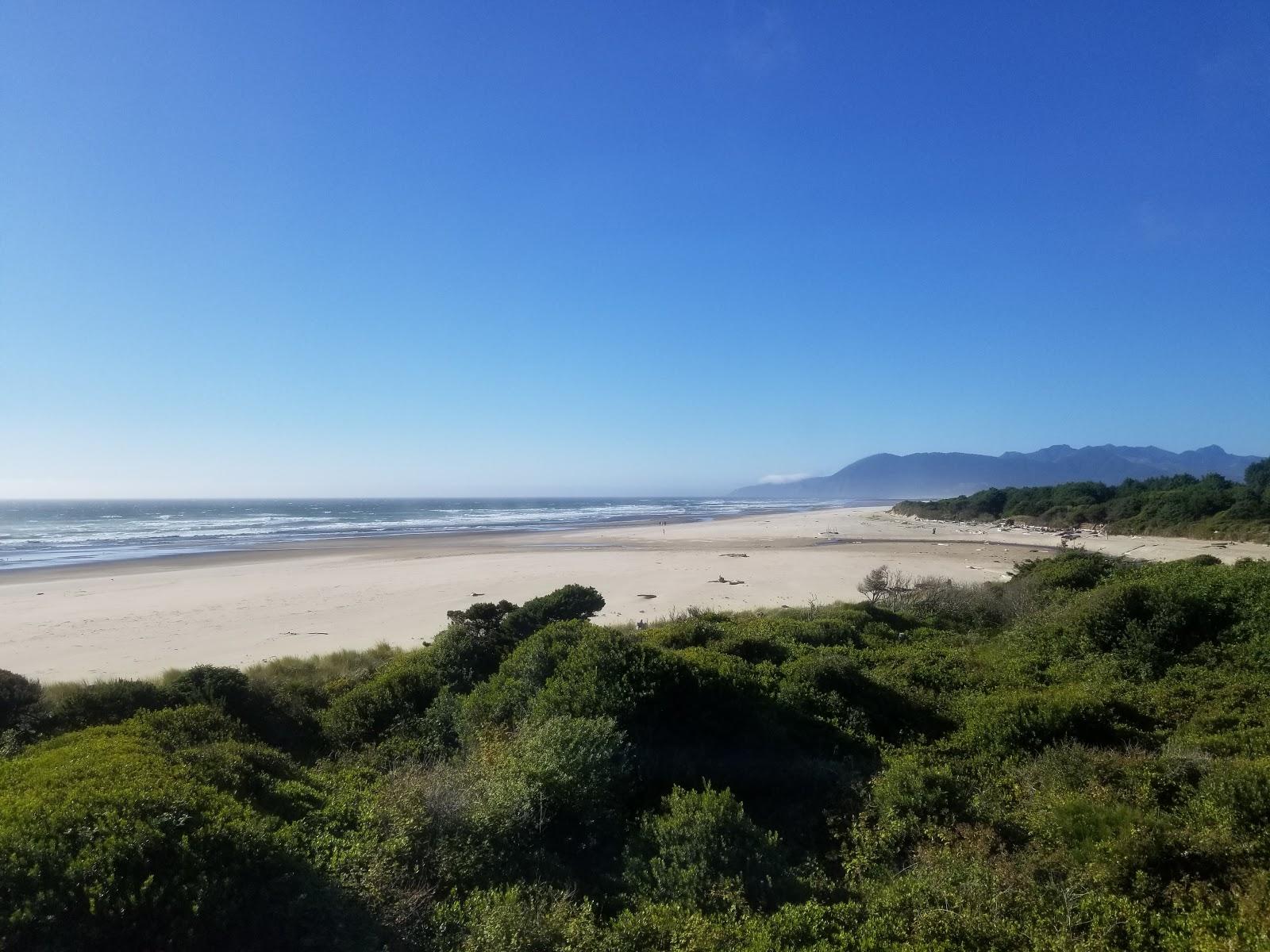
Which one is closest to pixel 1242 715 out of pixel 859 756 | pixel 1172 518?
pixel 859 756

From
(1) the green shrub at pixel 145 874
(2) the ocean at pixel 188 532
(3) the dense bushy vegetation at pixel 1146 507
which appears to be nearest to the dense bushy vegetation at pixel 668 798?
(1) the green shrub at pixel 145 874

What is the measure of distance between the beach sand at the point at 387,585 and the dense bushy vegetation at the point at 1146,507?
309 centimetres

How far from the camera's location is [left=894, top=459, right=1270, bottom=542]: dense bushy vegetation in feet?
113

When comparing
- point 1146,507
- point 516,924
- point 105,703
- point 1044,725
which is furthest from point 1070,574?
point 1146,507

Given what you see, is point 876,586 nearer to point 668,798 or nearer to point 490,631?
point 490,631

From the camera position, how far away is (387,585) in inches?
974

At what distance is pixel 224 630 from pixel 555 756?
15.0 metres

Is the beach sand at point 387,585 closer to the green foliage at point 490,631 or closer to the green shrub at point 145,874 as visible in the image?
the green foliage at point 490,631

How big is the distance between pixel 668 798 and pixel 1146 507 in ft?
160

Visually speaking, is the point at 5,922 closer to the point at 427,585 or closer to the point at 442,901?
the point at 442,901

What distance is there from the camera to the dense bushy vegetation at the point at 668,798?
13.5ft

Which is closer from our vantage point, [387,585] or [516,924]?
[516,924]

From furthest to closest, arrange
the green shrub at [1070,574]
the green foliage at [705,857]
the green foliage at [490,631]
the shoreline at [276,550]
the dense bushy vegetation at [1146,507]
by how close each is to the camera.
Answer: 1. the dense bushy vegetation at [1146,507]
2. the shoreline at [276,550]
3. the green shrub at [1070,574]
4. the green foliage at [490,631]
5. the green foliage at [705,857]

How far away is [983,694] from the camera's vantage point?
834 cm
